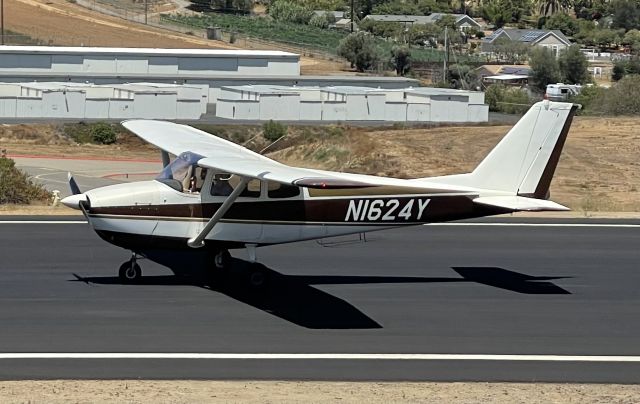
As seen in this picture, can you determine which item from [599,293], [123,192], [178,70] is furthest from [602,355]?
[178,70]

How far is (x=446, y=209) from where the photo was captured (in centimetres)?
1764

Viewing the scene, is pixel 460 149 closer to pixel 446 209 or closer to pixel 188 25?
pixel 446 209

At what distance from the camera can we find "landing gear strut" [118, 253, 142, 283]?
17641mm

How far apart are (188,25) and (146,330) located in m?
121

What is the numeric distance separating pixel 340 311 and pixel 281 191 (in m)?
2.07

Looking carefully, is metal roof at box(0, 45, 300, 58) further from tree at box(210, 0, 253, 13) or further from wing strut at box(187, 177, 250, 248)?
tree at box(210, 0, 253, 13)

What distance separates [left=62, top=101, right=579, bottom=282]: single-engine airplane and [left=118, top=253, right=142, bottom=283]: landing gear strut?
2 centimetres

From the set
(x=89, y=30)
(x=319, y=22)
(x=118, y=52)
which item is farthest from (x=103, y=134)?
(x=319, y=22)

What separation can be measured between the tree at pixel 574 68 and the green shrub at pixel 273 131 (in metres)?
48.2

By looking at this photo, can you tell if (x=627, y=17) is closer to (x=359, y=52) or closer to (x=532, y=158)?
(x=359, y=52)

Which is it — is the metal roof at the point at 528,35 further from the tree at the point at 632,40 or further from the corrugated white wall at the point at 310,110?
A: the corrugated white wall at the point at 310,110

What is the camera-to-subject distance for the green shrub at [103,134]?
200 ft

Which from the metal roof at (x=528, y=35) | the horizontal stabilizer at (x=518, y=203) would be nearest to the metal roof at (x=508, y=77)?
the metal roof at (x=528, y=35)

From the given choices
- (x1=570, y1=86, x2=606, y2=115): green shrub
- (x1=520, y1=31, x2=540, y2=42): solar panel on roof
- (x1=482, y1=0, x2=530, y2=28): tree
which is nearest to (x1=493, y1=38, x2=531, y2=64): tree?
(x1=520, y1=31, x2=540, y2=42): solar panel on roof
